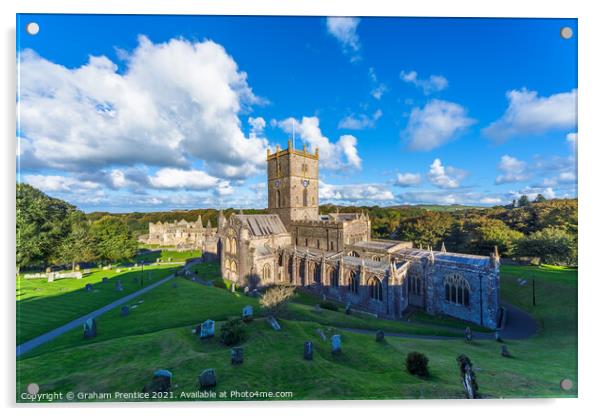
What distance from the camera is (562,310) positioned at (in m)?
17.7

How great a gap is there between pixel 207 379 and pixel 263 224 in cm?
2505

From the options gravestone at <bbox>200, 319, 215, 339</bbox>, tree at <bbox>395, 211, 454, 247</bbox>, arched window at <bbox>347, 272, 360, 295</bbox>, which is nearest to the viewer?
gravestone at <bbox>200, 319, 215, 339</bbox>

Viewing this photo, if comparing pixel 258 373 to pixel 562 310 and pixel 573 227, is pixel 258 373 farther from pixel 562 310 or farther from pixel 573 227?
pixel 562 310

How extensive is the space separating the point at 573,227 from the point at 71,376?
2710 centimetres

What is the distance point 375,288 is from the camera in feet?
76.5

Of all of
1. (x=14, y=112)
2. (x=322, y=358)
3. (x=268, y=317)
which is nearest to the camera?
(x=14, y=112)

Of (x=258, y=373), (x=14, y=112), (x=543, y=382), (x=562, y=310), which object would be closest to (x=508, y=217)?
(x=562, y=310)

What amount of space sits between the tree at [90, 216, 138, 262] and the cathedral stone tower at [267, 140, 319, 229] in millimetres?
31947

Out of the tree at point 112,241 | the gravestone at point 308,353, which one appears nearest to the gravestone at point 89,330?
the gravestone at point 308,353

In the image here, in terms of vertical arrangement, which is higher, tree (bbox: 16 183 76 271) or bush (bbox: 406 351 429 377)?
tree (bbox: 16 183 76 271)

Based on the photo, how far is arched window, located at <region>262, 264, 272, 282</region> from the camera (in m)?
31.3

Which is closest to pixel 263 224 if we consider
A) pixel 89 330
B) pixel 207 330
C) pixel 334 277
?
pixel 334 277

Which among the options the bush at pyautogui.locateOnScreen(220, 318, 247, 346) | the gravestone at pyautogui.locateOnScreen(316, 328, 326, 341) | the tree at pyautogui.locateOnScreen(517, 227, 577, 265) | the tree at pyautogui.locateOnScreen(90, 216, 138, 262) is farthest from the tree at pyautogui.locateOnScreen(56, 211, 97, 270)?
the tree at pyautogui.locateOnScreen(517, 227, 577, 265)

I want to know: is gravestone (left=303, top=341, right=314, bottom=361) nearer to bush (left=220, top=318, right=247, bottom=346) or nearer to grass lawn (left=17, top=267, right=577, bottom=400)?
grass lawn (left=17, top=267, right=577, bottom=400)
